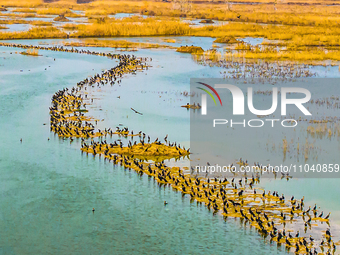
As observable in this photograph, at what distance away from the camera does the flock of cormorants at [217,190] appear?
468 inches

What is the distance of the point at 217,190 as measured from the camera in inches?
577

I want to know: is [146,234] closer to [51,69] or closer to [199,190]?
[199,190]

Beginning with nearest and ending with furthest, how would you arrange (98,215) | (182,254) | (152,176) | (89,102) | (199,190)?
(182,254) < (98,215) < (199,190) < (152,176) < (89,102)

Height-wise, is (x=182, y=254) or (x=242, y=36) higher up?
(x=242, y=36)

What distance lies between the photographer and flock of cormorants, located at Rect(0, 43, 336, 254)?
1188cm

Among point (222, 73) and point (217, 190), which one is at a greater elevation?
point (222, 73)

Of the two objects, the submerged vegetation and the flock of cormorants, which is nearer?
the flock of cormorants

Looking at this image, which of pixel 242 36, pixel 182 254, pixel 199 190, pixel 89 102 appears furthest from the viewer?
pixel 242 36

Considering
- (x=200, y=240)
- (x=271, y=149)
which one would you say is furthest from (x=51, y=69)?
(x=200, y=240)

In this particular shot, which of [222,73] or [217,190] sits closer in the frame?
[217,190]

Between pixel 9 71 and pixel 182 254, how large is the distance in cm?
2930

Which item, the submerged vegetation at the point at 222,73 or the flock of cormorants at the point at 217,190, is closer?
the flock of cormorants at the point at 217,190

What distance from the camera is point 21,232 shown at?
1230 centimetres

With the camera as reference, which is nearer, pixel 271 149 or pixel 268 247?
pixel 268 247
